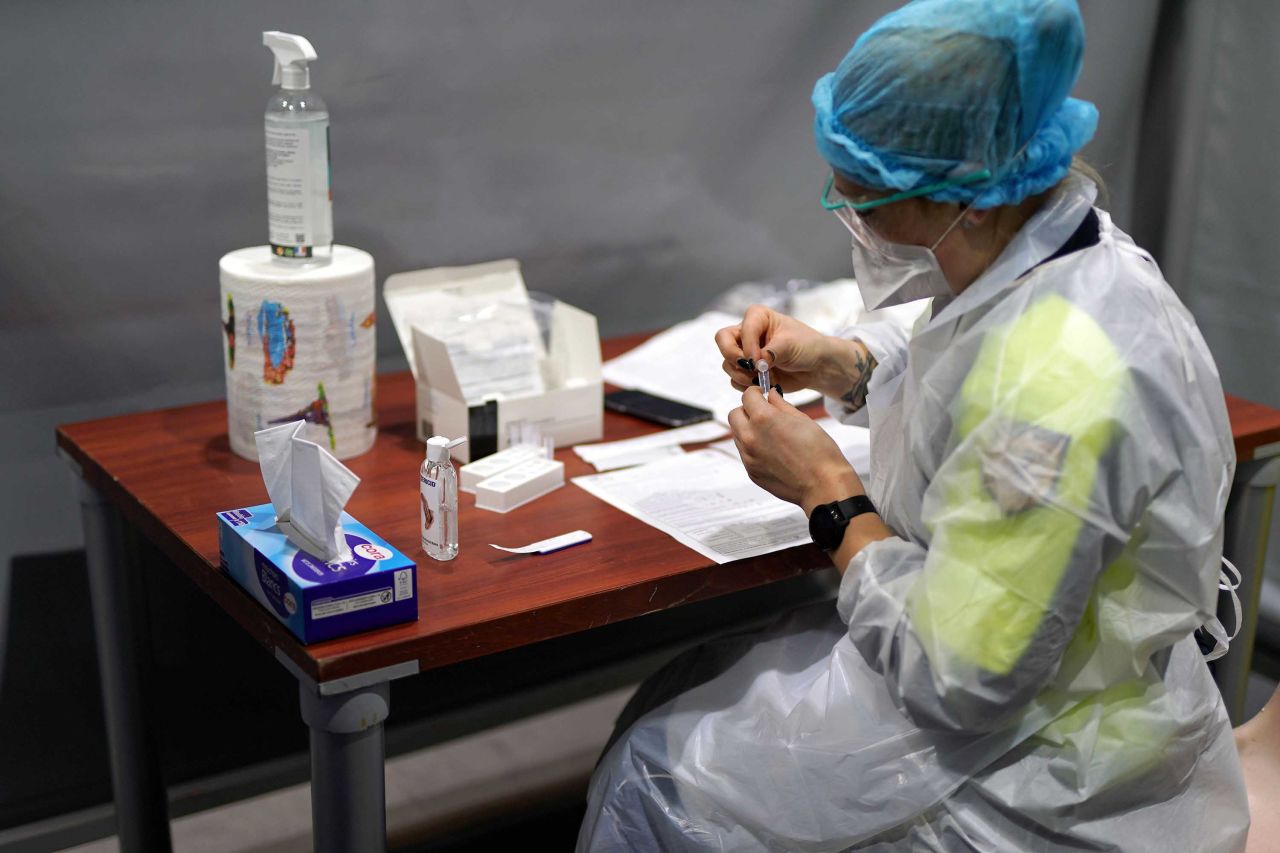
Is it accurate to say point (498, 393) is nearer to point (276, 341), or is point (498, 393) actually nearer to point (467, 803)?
point (276, 341)

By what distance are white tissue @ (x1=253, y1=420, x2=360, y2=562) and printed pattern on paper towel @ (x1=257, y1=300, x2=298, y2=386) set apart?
0.31 metres

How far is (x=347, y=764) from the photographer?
1.17 meters

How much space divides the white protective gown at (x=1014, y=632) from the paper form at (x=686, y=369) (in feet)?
1.50

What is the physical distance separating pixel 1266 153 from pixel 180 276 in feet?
5.86

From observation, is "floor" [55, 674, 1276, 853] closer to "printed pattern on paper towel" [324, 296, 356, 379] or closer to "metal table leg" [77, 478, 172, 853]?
"metal table leg" [77, 478, 172, 853]

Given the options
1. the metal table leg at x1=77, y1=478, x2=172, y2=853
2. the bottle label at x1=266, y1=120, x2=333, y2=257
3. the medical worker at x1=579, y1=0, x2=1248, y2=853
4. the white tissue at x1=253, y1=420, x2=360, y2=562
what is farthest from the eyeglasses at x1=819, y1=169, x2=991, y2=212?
the metal table leg at x1=77, y1=478, x2=172, y2=853

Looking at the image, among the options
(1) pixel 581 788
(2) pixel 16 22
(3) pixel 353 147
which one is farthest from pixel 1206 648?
(2) pixel 16 22

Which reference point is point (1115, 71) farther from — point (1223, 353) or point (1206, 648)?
point (1206, 648)

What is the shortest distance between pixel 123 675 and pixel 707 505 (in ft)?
2.54

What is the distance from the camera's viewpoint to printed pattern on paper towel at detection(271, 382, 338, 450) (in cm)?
152

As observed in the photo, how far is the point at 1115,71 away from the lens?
7.97ft

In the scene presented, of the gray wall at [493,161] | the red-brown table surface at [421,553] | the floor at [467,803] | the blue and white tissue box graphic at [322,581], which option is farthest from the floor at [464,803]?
the blue and white tissue box graphic at [322,581]

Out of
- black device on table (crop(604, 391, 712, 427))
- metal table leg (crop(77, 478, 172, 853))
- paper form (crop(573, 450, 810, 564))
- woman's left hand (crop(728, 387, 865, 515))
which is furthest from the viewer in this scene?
black device on table (crop(604, 391, 712, 427))

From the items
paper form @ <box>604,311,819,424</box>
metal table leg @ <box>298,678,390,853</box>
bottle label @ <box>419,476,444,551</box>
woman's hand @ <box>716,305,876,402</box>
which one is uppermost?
woman's hand @ <box>716,305,876,402</box>
